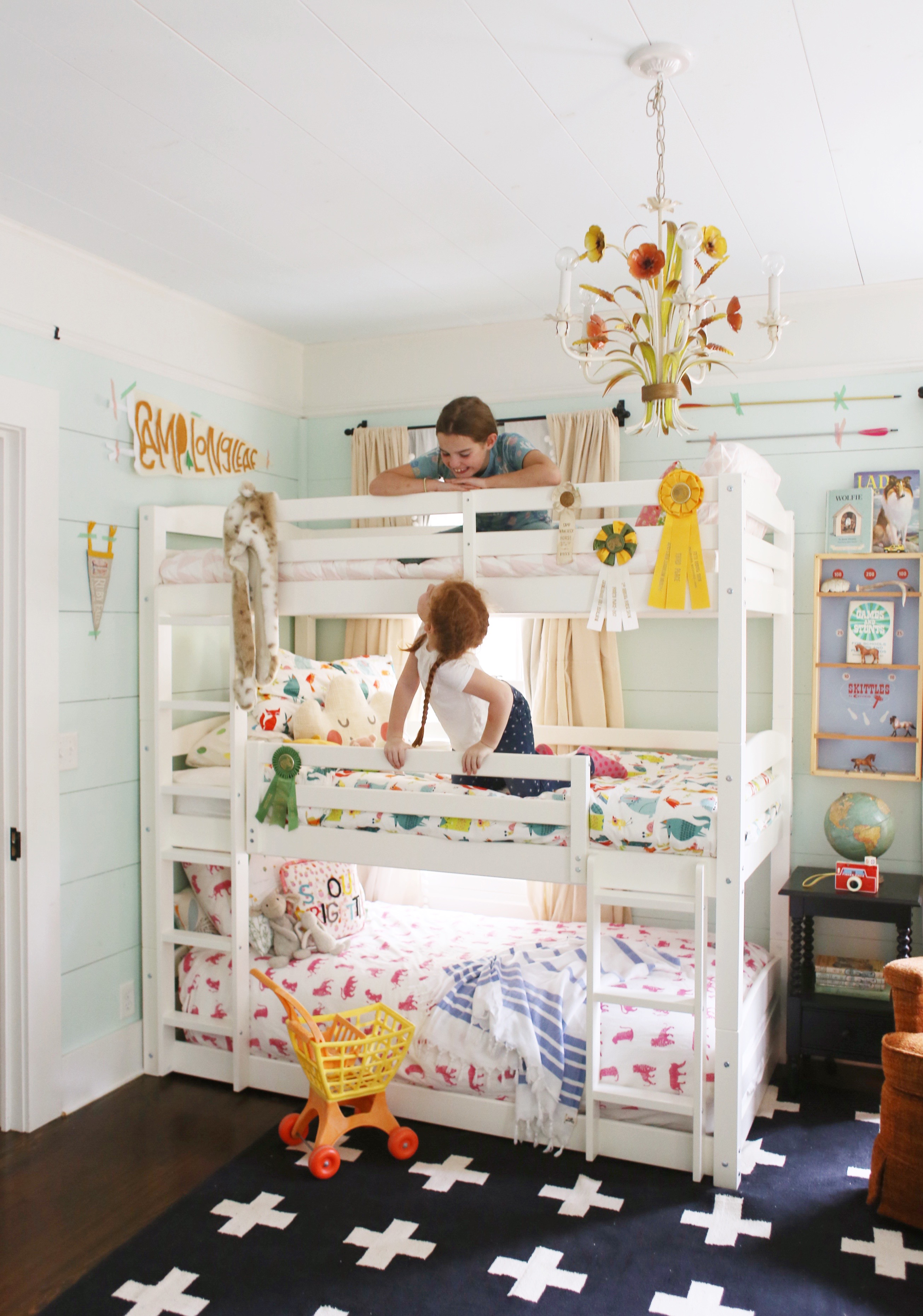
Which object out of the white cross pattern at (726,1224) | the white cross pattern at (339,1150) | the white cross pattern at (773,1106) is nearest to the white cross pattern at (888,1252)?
the white cross pattern at (726,1224)

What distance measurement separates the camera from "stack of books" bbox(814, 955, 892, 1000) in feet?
10.9

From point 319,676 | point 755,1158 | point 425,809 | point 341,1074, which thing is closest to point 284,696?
point 319,676

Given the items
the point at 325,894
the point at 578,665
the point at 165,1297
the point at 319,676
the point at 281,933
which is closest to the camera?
the point at 165,1297

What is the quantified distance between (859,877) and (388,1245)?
186cm

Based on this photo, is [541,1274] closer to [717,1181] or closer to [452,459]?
[717,1181]

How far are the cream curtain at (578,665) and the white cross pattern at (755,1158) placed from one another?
3.44 feet

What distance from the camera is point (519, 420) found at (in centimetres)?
405

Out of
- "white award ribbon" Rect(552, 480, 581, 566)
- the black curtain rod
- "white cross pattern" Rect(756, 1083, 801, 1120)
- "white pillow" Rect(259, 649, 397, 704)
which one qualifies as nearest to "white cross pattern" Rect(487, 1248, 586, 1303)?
"white cross pattern" Rect(756, 1083, 801, 1120)

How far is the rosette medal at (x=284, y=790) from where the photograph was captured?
3.20 m

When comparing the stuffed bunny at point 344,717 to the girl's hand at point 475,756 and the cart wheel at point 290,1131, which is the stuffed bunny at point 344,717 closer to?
the girl's hand at point 475,756

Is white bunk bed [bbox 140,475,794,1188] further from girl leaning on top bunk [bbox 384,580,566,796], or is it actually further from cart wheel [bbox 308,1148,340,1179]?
cart wheel [bbox 308,1148,340,1179]

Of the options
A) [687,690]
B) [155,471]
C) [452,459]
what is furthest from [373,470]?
[687,690]

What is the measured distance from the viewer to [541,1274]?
7.77 feet

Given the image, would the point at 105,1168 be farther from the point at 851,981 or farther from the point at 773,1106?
the point at 851,981
